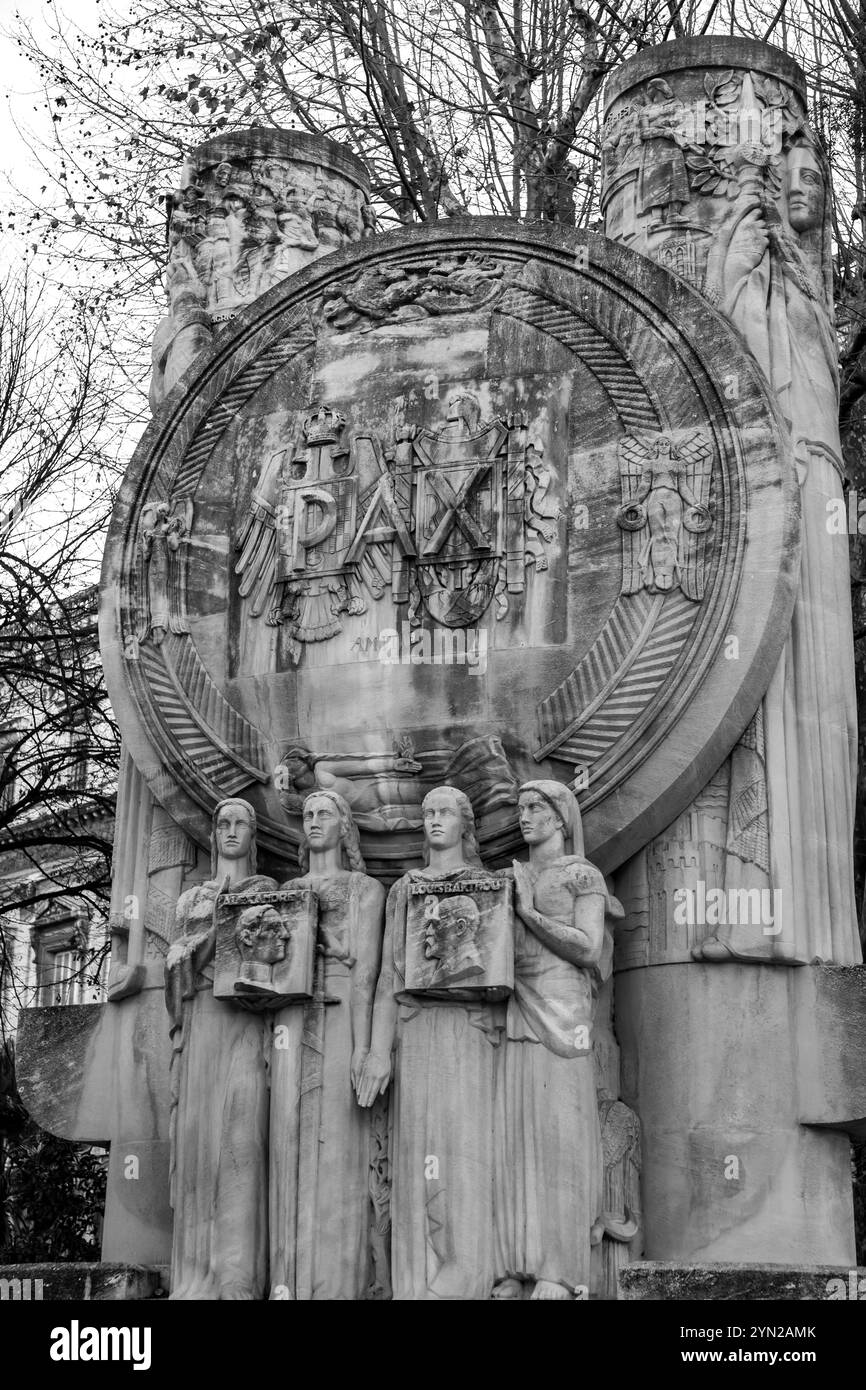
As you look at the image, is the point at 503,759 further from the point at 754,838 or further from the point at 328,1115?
the point at 328,1115

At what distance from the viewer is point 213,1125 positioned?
991 centimetres

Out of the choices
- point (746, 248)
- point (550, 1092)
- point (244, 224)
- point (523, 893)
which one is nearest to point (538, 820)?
point (523, 893)

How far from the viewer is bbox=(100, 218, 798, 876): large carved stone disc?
10.3 metres

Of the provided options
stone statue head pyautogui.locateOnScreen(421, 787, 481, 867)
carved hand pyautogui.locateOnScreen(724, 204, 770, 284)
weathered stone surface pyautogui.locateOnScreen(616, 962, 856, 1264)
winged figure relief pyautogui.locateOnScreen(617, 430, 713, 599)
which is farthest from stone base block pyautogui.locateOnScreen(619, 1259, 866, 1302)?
carved hand pyautogui.locateOnScreen(724, 204, 770, 284)

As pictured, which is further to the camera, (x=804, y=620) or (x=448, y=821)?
(x=804, y=620)

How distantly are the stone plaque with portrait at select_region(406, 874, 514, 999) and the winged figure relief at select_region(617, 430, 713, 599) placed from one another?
1.74 m

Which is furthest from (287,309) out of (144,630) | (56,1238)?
(56,1238)

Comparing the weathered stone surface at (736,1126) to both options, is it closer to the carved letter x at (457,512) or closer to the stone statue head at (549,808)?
the stone statue head at (549,808)

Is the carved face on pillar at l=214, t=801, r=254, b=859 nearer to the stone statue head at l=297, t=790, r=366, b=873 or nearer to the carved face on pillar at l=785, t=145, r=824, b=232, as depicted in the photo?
the stone statue head at l=297, t=790, r=366, b=873

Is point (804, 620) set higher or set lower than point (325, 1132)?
higher

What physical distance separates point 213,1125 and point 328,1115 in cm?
57

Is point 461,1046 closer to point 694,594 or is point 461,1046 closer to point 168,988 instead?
point 168,988

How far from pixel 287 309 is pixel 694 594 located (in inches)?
117

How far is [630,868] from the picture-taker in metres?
10.4
